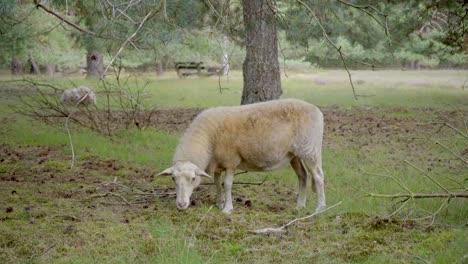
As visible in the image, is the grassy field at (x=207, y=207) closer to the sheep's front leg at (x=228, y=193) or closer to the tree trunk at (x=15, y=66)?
the sheep's front leg at (x=228, y=193)

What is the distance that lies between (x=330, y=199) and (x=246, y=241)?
2292 millimetres

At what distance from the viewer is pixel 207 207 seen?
22.9 ft

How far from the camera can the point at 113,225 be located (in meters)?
5.84

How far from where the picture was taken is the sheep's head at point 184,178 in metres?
6.30

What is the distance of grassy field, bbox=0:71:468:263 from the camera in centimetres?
503

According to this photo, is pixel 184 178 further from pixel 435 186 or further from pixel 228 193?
pixel 435 186

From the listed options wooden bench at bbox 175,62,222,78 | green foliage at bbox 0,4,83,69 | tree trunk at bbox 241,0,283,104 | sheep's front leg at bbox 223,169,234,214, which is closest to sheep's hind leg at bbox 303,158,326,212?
sheep's front leg at bbox 223,169,234,214

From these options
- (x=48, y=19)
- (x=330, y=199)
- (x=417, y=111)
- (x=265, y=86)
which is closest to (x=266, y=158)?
(x=330, y=199)

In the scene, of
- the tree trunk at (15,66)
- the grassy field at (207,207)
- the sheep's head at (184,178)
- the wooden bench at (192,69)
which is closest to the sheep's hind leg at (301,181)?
the grassy field at (207,207)

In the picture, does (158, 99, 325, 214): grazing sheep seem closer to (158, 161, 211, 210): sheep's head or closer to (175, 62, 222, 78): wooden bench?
(158, 161, 211, 210): sheep's head

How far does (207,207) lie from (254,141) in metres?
0.93

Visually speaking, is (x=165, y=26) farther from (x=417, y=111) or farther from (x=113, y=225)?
(x=417, y=111)

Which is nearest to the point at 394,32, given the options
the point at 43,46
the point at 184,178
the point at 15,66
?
the point at 184,178

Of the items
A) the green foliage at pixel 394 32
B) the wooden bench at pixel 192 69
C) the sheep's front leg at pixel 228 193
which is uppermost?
the green foliage at pixel 394 32
